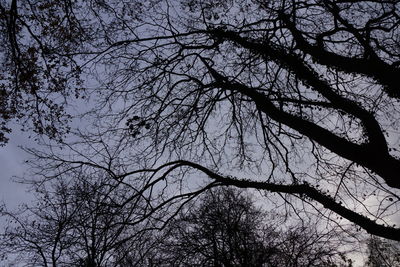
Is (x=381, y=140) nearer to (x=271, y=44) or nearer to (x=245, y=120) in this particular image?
(x=271, y=44)

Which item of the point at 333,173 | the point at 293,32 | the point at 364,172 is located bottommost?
the point at 364,172

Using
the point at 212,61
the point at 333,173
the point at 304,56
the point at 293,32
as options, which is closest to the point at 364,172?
the point at 333,173

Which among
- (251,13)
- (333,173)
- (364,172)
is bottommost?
(364,172)

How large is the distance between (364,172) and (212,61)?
4.47 metres

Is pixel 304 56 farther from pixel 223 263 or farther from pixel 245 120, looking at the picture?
pixel 223 263

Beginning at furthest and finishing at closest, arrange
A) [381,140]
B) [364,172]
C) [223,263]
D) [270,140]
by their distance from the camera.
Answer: [223,263] → [270,140] → [364,172] → [381,140]

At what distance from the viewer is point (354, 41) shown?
643 centimetres

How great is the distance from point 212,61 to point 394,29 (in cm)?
412

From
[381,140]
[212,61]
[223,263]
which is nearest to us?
[381,140]

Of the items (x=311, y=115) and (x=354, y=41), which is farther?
(x=311, y=115)

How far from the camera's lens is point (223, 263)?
11.5 metres

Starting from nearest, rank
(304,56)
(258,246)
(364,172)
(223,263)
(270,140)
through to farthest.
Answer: (364,172) → (304,56) → (270,140) → (223,263) → (258,246)

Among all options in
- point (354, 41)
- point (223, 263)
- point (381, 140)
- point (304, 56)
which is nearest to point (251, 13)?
point (304, 56)

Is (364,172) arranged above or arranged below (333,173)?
below
